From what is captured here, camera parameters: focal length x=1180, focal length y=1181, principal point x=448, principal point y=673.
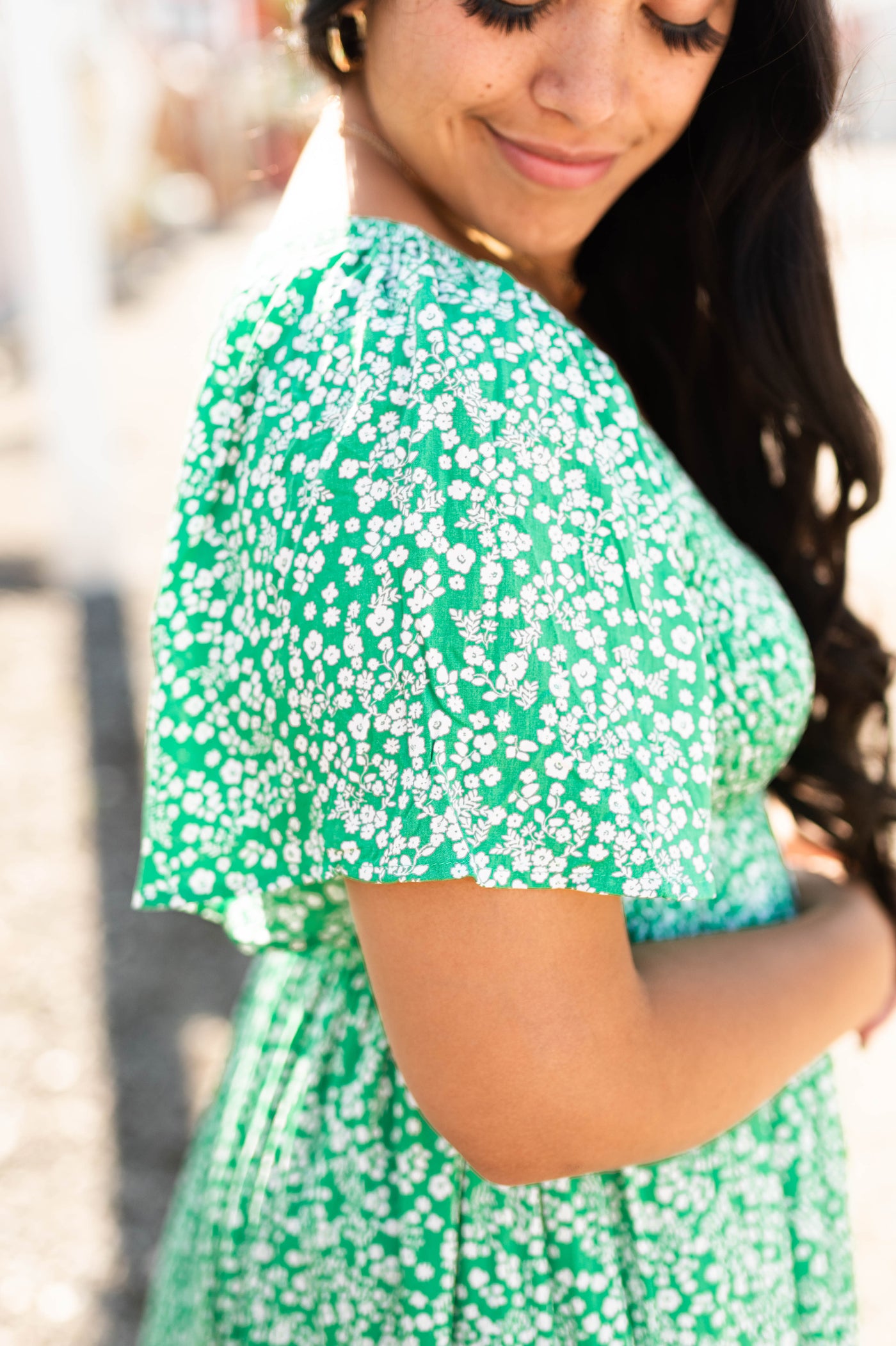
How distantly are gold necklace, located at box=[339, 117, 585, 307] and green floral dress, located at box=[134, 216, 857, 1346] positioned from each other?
0.60 feet

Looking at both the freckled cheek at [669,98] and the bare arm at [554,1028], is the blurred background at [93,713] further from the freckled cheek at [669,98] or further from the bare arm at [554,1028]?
the bare arm at [554,1028]

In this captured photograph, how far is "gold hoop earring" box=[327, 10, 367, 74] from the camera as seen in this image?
1.12 meters

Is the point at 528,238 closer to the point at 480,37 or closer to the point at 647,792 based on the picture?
the point at 480,37

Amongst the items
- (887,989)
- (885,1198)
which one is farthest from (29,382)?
(887,989)

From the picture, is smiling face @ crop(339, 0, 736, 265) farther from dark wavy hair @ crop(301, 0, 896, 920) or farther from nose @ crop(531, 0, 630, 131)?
dark wavy hair @ crop(301, 0, 896, 920)

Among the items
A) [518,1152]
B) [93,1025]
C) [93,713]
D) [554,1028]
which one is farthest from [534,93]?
[93,713]

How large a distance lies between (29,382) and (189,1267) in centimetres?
909

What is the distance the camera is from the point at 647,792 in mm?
862

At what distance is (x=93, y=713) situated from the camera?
4707 millimetres

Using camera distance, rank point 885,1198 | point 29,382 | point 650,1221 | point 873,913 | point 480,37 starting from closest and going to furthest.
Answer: point 480,37 → point 650,1221 → point 873,913 → point 885,1198 → point 29,382

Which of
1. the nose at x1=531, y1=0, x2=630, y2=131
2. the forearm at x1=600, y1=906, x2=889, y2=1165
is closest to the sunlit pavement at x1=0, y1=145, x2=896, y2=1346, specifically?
the nose at x1=531, y1=0, x2=630, y2=131

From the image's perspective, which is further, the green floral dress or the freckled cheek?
the freckled cheek

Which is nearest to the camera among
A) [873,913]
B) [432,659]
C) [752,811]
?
[432,659]

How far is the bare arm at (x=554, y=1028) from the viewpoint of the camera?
2.80 feet
